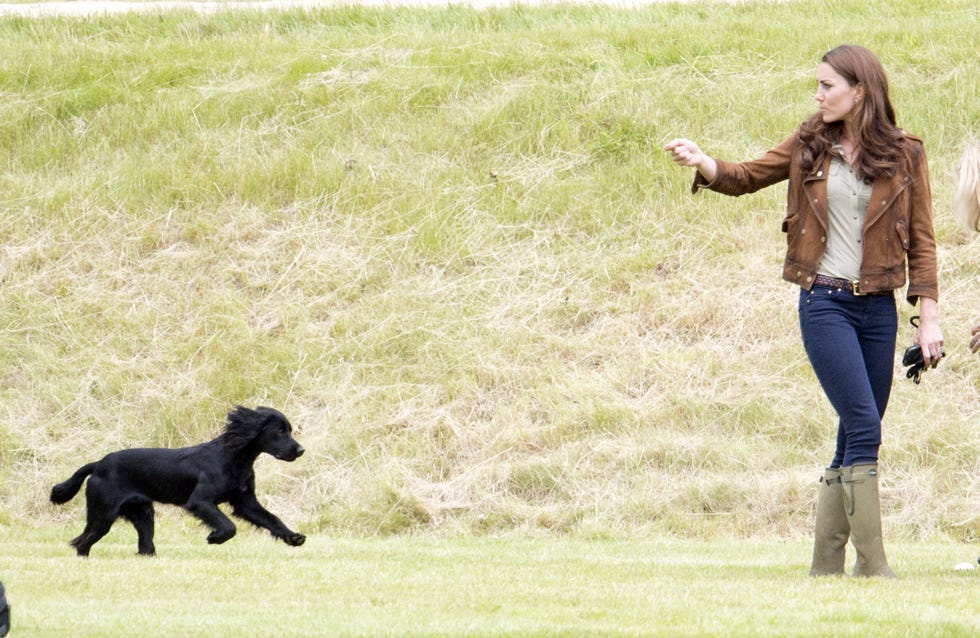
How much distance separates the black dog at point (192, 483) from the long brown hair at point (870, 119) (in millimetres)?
3740

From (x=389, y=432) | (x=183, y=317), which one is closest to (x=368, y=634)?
(x=389, y=432)

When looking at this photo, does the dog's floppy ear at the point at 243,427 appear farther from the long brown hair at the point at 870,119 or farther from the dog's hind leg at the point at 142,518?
the long brown hair at the point at 870,119

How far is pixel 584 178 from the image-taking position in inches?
557

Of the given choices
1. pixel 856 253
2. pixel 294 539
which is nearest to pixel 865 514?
pixel 856 253

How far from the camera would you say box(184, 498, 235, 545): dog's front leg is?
7.61 m

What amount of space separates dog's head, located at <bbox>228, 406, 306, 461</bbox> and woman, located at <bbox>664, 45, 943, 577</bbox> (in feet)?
10.6

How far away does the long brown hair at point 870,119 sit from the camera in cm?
584

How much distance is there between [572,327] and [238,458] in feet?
16.2

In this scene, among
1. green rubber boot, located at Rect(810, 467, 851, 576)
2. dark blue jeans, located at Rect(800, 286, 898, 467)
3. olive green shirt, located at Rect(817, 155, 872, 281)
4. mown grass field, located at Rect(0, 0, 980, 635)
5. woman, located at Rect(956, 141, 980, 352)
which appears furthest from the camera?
mown grass field, located at Rect(0, 0, 980, 635)

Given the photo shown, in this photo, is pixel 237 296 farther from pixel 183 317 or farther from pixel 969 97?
pixel 969 97

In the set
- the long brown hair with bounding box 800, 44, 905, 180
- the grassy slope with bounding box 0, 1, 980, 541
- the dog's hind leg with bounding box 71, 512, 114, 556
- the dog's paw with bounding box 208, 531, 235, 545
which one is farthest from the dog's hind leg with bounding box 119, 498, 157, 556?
the long brown hair with bounding box 800, 44, 905, 180

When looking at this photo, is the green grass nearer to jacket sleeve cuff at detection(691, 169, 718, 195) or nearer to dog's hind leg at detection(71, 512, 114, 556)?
dog's hind leg at detection(71, 512, 114, 556)

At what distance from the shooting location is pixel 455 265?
13.2 metres

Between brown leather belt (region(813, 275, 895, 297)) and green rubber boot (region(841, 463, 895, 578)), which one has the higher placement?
brown leather belt (region(813, 275, 895, 297))
